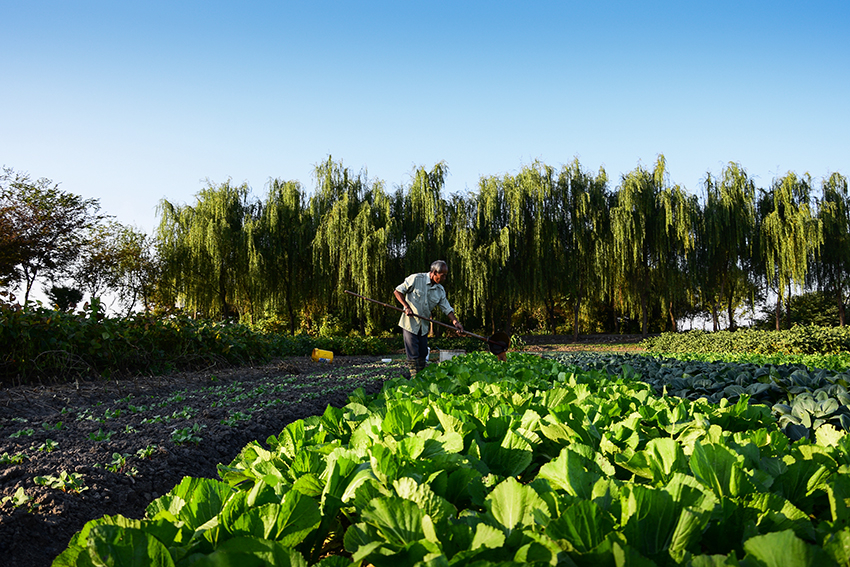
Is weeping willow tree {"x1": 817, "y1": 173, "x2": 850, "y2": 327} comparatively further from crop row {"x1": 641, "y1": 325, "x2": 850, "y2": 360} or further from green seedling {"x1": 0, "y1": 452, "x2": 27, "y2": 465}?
green seedling {"x1": 0, "y1": 452, "x2": 27, "y2": 465}

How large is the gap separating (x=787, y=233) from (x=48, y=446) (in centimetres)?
2163

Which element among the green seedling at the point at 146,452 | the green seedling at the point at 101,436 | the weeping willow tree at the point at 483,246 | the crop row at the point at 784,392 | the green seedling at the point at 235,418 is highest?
the weeping willow tree at the point at 483,246

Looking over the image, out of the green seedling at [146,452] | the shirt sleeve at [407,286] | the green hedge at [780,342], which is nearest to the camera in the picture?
the green seedling at [146,452]

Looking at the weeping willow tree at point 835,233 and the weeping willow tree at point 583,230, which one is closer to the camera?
the weeping willow tree at point 583,230

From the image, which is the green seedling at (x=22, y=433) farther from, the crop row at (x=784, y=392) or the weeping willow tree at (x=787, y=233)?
the weeping willow tree at (x=787, y=233)

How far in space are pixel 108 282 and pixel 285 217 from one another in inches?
456

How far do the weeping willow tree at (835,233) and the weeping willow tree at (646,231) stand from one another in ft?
18.7

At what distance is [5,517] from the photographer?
1826 millimetres

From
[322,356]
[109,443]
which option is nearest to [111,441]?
[109,443]

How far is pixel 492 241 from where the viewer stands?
16.9m

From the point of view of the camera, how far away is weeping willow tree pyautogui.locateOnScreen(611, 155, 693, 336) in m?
17.3

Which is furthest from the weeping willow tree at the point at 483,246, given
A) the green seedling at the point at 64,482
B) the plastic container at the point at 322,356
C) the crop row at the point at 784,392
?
the green seedling at the point at 64,482

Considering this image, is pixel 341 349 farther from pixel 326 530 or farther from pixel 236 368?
pixel 326 530

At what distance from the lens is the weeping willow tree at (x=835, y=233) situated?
18.9 meters
